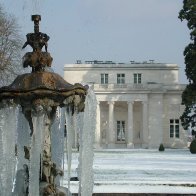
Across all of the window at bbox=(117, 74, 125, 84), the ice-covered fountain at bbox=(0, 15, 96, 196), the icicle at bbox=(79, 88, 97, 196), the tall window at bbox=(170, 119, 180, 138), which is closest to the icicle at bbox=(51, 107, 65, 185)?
the icicle at bbox=(79, 88, 97, 196)

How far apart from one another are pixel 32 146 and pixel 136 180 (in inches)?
366

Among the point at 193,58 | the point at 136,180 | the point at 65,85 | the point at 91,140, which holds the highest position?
the point at 193,58

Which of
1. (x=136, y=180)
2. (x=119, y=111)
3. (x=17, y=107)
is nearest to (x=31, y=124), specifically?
(x=17, y=107)

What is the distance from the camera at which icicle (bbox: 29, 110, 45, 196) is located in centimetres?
957

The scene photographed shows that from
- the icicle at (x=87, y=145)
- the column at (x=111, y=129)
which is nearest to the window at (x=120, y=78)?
the column at (x=111, y=129)

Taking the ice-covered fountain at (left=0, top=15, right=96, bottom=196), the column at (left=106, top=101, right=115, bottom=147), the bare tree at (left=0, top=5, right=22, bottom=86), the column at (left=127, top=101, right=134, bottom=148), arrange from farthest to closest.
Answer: the column at (left=106, top=101, right=115, bottom=147) < the column at (left=127, top=101, right=134, bottom=148) < the bare tree at (left=0, top=5, right=22, bottom=86) < the ice-covered fountain at (left=0, top=15, right=96, bottom=196)

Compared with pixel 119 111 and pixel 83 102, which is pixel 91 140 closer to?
pixel 83 102

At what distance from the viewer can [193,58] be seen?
1857 inches

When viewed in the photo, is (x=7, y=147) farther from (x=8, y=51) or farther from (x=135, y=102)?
(x=135, y=102)

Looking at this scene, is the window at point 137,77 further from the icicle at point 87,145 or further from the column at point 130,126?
the icicle at point 87,145

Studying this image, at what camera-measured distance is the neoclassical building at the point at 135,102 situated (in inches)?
2832

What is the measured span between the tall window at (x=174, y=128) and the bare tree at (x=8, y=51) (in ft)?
126

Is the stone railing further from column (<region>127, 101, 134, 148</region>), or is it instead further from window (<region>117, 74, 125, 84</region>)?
window (<region>117, 74, 125, 84</region>)

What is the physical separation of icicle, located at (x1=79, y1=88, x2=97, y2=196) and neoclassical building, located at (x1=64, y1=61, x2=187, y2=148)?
192 feet
